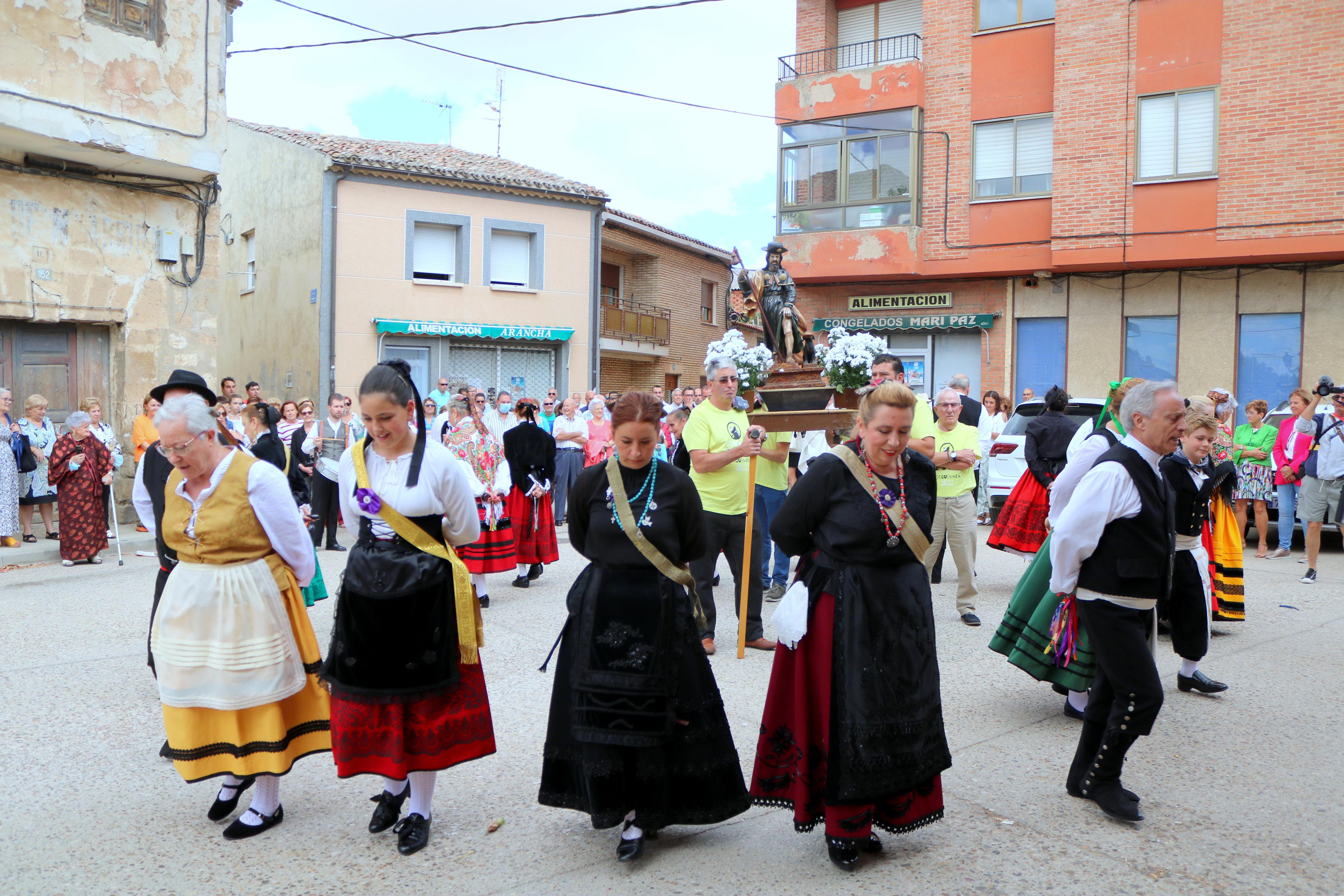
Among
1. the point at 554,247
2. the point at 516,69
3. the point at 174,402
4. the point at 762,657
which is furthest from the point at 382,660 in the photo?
the point at 554,247

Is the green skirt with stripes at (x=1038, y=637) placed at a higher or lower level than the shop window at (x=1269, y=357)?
lower

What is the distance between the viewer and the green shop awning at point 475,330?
22.6 meters

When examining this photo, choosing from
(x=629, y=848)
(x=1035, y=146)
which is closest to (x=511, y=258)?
(x=1035, y=146)

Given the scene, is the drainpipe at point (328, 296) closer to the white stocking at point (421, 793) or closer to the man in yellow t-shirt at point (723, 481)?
the man in yellow t-shirt at point (723, 481)

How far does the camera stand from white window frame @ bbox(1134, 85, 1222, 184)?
58.5 feet

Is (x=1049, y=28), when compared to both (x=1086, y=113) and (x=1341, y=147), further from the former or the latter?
(x=1341, y=147)

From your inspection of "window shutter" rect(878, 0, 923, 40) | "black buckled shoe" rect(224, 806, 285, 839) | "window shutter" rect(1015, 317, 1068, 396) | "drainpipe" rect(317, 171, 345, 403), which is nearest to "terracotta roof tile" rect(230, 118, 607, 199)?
"drainpipe" rect(317, 171, 345, 403)

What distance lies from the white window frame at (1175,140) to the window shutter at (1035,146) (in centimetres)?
152

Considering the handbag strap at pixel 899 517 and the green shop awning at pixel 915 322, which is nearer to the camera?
the handbag strap at pixel 899 517

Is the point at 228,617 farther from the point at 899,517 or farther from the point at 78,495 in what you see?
the point at 78,495

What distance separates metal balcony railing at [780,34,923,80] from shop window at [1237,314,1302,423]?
8.39 meters

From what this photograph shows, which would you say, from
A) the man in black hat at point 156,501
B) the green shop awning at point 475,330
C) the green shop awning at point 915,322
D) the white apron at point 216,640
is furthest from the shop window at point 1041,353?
the white apron at point 216,640

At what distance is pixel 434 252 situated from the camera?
23.4 metres

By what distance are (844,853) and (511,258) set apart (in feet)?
72.5
